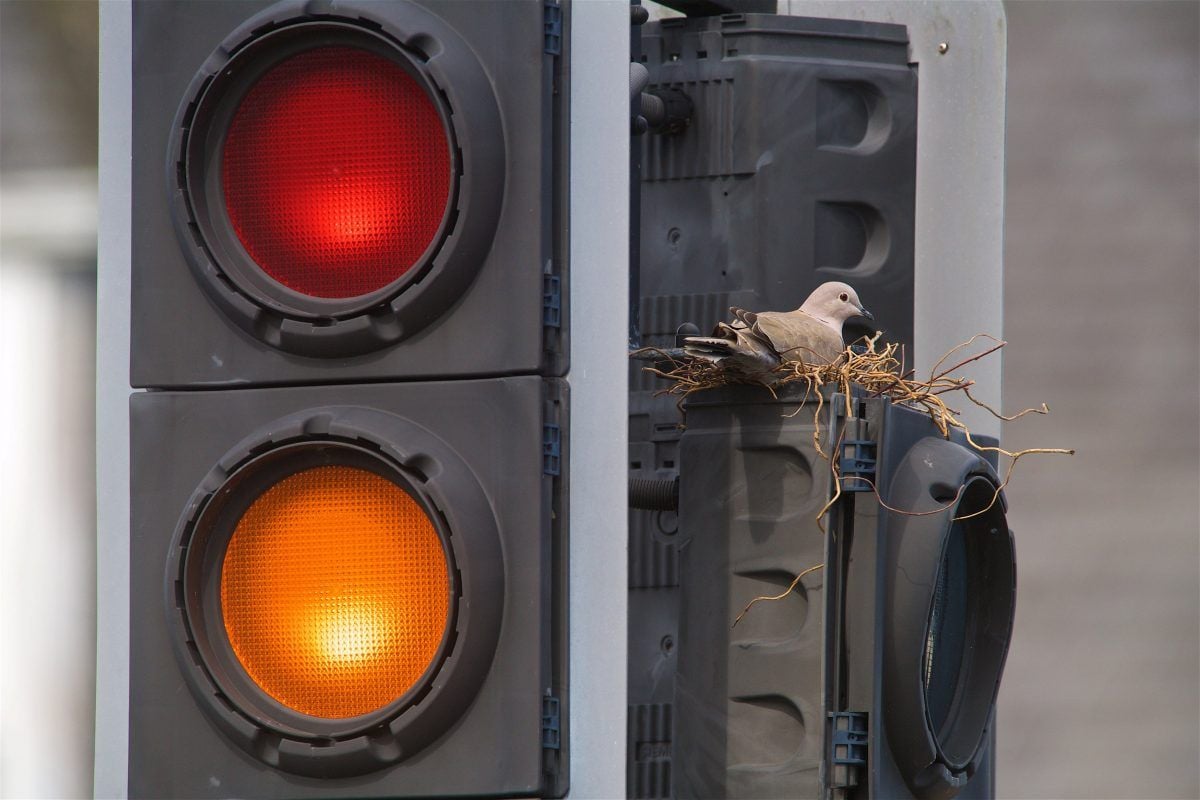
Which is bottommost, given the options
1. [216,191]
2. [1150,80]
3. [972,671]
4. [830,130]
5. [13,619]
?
[13,619]

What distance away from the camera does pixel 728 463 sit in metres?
2.27

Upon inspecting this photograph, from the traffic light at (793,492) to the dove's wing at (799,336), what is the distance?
80 mm

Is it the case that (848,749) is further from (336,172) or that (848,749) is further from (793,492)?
(336,172)

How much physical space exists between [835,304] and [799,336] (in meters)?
0.26

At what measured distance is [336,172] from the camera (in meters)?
1.86

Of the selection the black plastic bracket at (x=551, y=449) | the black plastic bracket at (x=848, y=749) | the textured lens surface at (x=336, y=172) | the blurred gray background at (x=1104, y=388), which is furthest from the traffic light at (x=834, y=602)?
the blurred gray background at (x=1104, y=388)

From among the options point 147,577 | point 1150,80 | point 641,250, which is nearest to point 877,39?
point 641,250

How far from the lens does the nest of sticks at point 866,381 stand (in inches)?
87.0

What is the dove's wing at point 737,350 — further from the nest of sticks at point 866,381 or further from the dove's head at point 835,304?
the dove's head at point 835,304

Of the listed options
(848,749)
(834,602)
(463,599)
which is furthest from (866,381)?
(463,599)

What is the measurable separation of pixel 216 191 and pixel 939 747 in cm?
103

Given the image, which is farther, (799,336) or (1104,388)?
(1104,388)

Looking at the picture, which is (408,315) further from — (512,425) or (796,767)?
(796,767)

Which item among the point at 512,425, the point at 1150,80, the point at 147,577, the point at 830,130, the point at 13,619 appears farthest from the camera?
the point at 13,619
